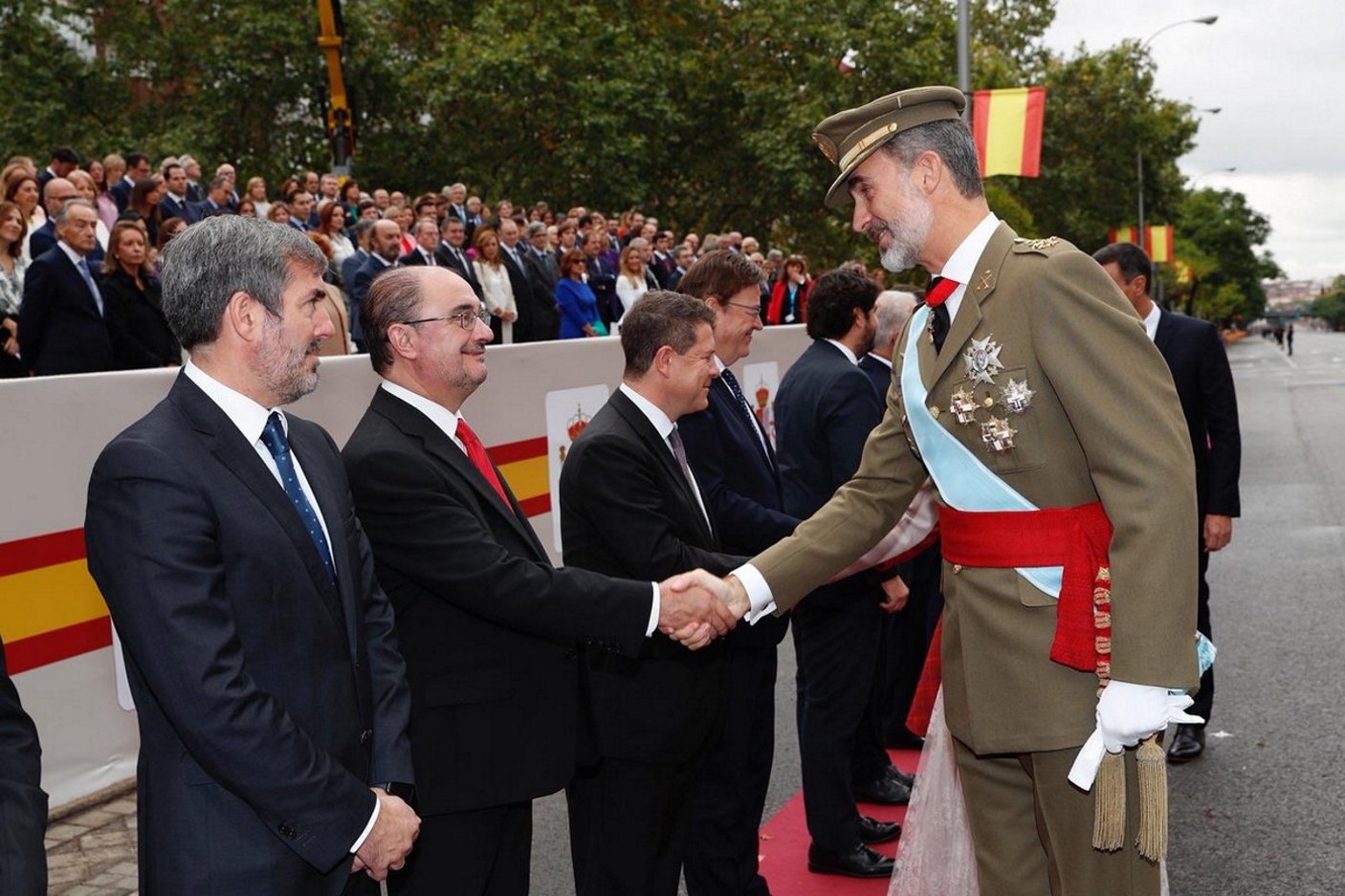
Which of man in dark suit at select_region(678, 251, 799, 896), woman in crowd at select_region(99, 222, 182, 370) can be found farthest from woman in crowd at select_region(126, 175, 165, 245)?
man in dark suit at select_region(678, 251, 799, 896)

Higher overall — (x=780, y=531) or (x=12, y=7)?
(x=12, y=7)

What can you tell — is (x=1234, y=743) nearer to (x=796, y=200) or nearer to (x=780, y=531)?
(x=780, y=531)

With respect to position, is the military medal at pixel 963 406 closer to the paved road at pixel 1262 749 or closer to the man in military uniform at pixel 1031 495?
the man in military uniform at pixel 1031 495

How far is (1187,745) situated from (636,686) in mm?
3326

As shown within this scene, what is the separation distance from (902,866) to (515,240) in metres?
11.5

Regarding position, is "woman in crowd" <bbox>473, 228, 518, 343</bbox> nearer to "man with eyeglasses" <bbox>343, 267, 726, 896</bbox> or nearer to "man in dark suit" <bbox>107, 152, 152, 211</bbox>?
"man in dark suit" <bbox>107, 152, 152, 211</bbox>

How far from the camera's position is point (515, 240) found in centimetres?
1444

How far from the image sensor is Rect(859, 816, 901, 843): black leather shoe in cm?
527

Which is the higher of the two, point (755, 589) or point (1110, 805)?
point (755, 589)

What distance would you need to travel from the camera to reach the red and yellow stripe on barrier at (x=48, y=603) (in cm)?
515

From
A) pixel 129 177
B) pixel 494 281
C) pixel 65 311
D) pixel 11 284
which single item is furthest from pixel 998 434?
pixel 129 177

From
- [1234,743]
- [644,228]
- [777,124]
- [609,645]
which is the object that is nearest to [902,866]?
[609,645]

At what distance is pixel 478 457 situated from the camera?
3.50 meters

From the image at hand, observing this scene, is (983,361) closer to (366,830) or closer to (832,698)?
(366,830)
